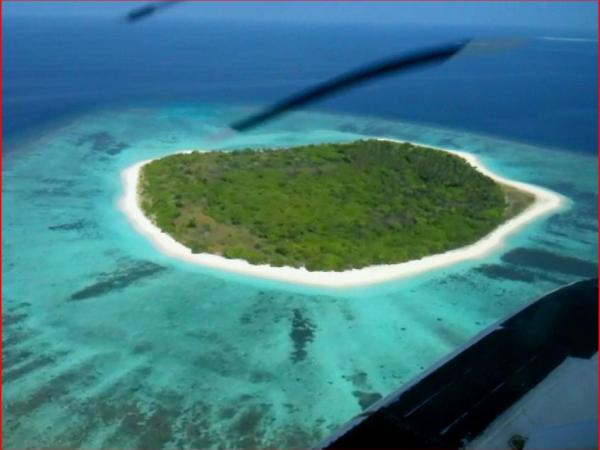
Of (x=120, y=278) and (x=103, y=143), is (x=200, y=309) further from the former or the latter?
(x=103, y=143)

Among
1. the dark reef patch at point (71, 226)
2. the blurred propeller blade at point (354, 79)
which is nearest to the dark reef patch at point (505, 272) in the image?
the dark reef patch at point (71, 226)

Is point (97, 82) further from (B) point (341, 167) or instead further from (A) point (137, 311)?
(A) point (137, 311)

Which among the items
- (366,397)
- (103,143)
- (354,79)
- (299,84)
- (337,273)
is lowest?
(366,397)

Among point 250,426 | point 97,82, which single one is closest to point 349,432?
point 250,426

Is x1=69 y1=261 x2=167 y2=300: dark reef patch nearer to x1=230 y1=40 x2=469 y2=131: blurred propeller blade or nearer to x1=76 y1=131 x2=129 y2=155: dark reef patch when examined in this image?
x1=230 y1=40 x2=469 y2=131: blurred propeller blade

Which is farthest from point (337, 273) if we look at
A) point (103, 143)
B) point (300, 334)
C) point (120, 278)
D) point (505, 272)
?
point (103, 143)
